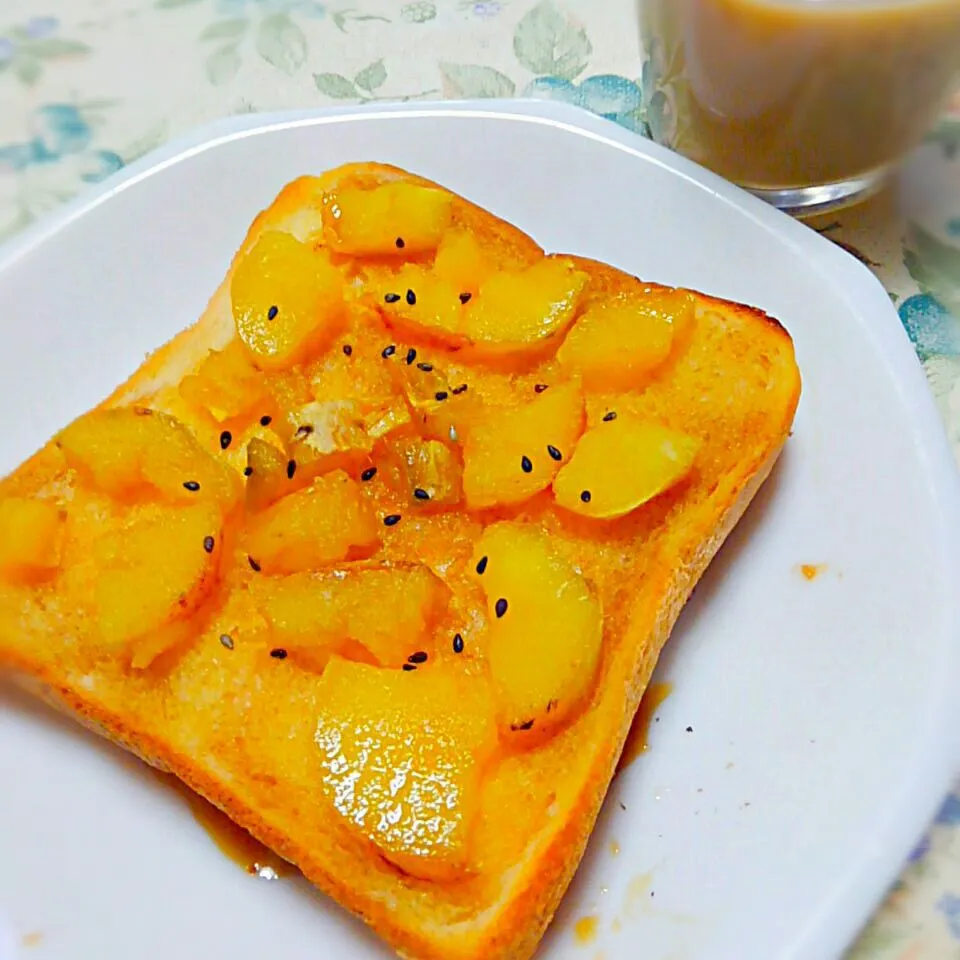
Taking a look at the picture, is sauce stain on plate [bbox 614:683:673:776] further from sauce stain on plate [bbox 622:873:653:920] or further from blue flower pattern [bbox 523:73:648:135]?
blue flower pattern [bbox 523:73:648:135]

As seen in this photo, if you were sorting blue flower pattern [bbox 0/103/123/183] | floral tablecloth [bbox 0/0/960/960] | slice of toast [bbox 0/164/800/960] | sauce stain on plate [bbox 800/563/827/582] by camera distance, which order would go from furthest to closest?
1. blue flower pattern [bbox 0/103/123/183]
2. floral tablecloth [bbox 0/0/960/960]
3. sauce stain on plate [bbox 800/563/827/582]
4. slice of toast [bbox 0/164/800/960]

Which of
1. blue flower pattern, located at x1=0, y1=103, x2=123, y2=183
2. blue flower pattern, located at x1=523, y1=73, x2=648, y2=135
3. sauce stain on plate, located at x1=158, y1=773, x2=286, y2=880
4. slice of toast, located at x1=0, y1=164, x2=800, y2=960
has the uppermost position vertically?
blue flower pattern, located at x1=0, y1=103, x2=123, y2=183

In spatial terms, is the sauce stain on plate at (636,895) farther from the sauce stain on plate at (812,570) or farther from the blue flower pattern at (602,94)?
the blue flower pattern at (602,94)

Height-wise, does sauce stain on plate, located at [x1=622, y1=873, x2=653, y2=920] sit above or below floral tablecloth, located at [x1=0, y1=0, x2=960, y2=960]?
below

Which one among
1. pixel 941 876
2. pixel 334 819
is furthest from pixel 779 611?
pixel 334 819

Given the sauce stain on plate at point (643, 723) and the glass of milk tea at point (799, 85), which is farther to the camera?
the glass of milk tea at point (799, 85)

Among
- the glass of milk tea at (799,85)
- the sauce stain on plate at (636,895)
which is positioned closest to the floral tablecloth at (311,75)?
the glass of milk tea at (799,85)

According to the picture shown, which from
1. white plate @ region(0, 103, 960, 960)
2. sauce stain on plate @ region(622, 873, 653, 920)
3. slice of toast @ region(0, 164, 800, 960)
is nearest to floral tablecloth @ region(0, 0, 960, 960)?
white plate @ region(0, 103, 960, 960)

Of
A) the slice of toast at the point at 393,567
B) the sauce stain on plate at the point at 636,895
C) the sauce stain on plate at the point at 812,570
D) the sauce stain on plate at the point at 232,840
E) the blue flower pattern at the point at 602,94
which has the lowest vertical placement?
the sauce stain on plate at the point at 636,895
